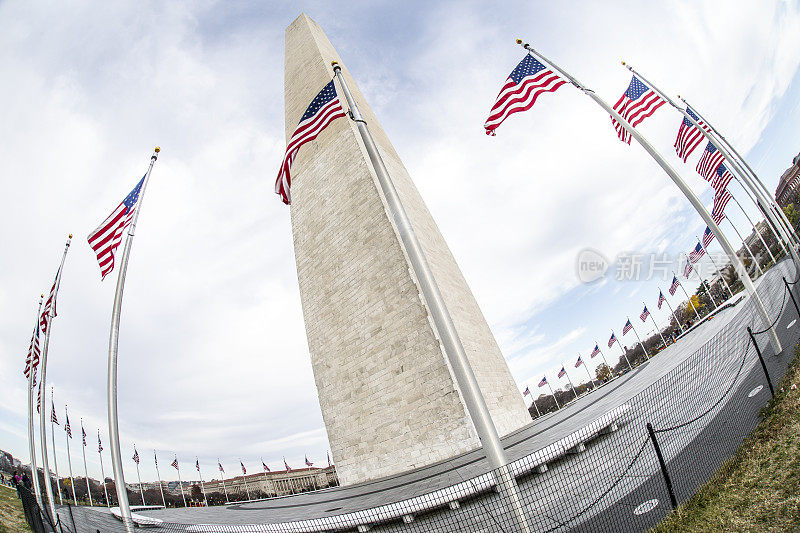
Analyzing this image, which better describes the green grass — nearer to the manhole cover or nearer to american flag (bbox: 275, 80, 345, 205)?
american flag (bbox: 275, 80, 345, 205)

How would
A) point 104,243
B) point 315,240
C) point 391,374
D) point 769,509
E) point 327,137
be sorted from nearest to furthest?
point 769,509 < point 104,243 < point 391,374 < point 315,240 < point 327,137

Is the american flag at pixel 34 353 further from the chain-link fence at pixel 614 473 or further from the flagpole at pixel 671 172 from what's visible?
the flagpole at pixel 671 172

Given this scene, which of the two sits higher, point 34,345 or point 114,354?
point 34,345

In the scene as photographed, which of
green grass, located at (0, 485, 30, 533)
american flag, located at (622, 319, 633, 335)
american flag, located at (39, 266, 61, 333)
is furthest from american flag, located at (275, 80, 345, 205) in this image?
american flag, located at (622, 319, 633, 335)

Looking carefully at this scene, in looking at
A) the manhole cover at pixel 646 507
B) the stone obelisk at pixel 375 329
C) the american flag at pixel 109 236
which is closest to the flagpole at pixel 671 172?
the stone obelisk at pixel 375 329

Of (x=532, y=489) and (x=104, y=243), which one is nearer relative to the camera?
(x=532, y=489)

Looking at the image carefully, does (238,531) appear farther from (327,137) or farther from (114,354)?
(327,137)

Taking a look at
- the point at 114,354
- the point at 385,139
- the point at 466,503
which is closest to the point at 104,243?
the point at 114,354

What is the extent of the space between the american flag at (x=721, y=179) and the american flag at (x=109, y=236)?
17.6m

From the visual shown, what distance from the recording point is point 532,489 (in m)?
6.03

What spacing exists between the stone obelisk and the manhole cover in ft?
21.1

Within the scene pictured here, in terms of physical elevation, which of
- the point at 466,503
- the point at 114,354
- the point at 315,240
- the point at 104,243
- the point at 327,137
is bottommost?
the point at 466,503

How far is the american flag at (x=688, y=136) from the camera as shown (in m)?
12.0

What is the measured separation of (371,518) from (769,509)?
5387 mm
